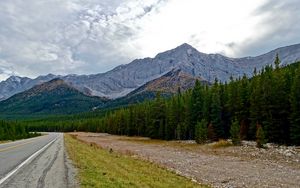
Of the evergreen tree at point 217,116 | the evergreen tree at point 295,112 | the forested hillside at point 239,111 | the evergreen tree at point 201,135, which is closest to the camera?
the evergreen tree at point 295,112

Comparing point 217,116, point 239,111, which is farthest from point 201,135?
point 239,111

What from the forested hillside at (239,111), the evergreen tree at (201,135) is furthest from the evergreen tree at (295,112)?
the evergreen tree at (201,135)

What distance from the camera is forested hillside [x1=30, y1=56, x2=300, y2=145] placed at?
59094 mm

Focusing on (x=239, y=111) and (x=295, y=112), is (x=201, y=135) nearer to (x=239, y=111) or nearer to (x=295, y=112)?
(x=239, y=111)

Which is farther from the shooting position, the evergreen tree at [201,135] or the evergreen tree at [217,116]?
the evergreen tree at [217,116]

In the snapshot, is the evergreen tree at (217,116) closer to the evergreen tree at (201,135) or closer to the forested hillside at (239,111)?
the forested hillside at (239,111)

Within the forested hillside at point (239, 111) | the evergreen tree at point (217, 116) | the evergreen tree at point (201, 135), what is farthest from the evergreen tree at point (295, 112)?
the evergreen tree at point (217, 116)

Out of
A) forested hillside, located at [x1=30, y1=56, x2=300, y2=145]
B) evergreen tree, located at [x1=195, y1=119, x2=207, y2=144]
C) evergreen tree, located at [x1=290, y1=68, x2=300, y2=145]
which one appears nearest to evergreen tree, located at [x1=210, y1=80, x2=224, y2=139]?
forested hillside, located at [x1=30, y1=56, x2=300, y2=145]

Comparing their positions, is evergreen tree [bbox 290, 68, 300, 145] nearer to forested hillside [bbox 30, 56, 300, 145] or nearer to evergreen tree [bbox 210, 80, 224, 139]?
forested hillside [bbox 30, 56, 300, 145]

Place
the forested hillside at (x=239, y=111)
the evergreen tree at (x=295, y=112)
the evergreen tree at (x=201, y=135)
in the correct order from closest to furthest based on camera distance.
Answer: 1. the evergreen tree at (x=295, y=112)
2. the forested hillside at (x=239, y=111)
3. the evergreen tree at (x=201, y=135)

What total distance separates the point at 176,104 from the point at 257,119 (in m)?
35.6

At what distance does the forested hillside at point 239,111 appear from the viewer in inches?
2327

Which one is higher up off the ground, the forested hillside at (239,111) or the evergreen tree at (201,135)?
the forested hillside at (239,111)

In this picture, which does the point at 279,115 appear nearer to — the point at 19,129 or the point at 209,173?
the point at 209,173
